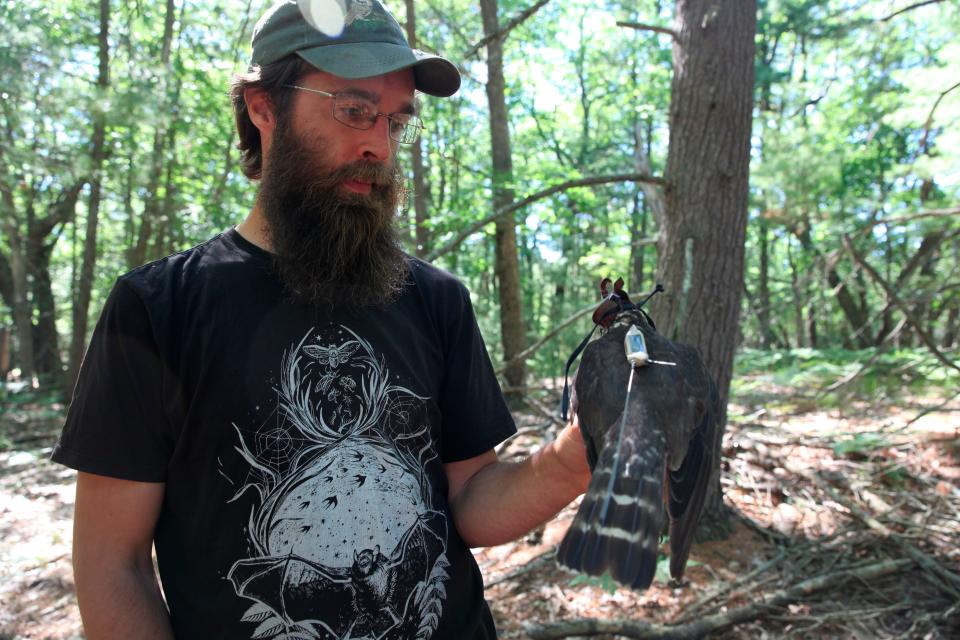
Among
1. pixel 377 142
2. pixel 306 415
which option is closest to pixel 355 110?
pixel 377 142

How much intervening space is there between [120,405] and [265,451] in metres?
0.36

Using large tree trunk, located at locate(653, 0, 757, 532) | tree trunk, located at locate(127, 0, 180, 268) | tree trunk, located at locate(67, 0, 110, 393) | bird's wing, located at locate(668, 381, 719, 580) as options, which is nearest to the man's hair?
bird's wing, located at locate(668, 381, 719, 580)

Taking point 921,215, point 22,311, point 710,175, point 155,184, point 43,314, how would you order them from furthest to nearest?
point 43,314, point 22,311, point 155,184, point 921,215, point 710,175

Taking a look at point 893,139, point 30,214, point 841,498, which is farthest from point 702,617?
point 893,139

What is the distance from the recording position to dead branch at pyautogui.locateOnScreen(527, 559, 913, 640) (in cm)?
382

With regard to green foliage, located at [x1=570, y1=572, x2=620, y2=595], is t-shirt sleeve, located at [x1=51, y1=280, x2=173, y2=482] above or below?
above

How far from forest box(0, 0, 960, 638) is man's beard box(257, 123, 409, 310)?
37 cm

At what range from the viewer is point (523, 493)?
1.94 meters

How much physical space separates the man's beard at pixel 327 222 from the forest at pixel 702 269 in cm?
37

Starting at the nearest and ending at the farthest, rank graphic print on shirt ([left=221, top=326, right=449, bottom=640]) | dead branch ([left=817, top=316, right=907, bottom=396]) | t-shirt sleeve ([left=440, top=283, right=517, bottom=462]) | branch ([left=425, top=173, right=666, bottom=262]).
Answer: graphic print on shirt ([left=221, top=326, right=449, bottom=640]), t-shirt sleeve ([left=440, top=283, right=517, bottom=462]), branch ([left=425, top=173, right=666, bottom=262]), dead branch ([left=817, top=316, right=907, bottom=396])

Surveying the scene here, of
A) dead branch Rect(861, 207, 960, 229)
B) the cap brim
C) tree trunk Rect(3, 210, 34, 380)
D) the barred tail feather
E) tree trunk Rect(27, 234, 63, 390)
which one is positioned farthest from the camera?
tree trunk Rect(27, 234, 63, 390)

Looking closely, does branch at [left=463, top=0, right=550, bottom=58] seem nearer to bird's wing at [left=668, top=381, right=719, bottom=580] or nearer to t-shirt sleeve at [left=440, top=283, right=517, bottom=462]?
t-shirt sleeve at [left=440, top=283, right=517, bottom=462]

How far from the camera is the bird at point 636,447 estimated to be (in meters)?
1.57

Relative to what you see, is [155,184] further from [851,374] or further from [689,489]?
[689,489]
